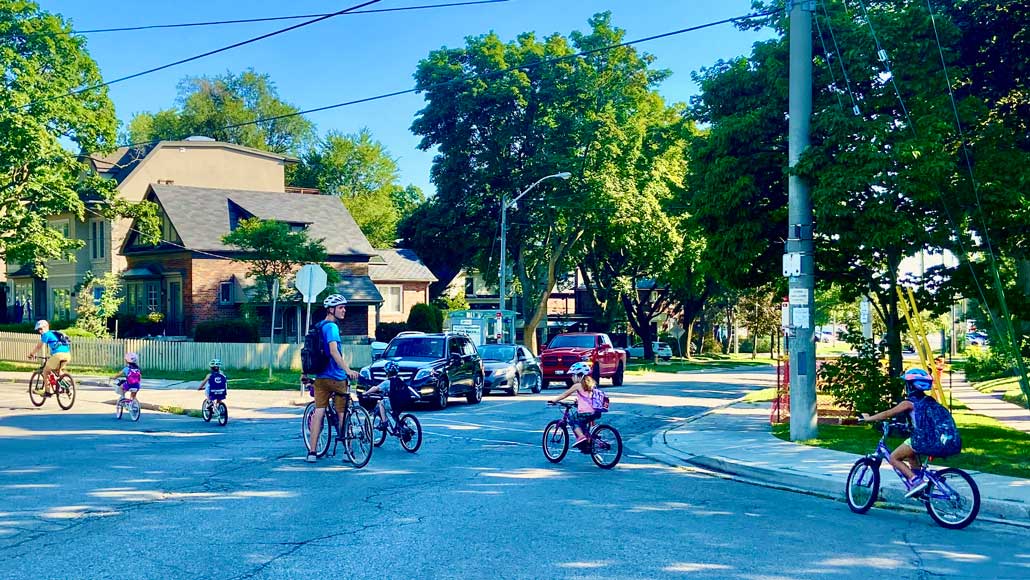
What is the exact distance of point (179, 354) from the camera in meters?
34.3

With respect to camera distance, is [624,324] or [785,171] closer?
[785,171]

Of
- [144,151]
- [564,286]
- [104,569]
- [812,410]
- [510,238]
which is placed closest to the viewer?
[104,569]

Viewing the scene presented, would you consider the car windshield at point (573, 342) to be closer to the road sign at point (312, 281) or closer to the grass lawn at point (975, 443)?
the road sign at point (312, 281)

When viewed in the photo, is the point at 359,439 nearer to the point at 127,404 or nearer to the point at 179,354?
the point at 127,404

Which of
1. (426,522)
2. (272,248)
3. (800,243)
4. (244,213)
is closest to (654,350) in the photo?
(244,213)

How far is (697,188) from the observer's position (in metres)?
18.3

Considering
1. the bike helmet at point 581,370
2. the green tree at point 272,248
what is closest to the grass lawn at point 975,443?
the bike helmet at point 581,370

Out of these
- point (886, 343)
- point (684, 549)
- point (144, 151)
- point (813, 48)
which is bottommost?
point (684, 549)

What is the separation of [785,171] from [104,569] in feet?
38.9

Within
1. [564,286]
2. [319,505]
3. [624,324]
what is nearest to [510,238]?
[564,286]

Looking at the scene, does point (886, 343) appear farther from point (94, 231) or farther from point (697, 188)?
point (94, 231)

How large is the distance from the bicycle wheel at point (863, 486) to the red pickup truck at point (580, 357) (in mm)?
19876

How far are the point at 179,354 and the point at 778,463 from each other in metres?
26.3

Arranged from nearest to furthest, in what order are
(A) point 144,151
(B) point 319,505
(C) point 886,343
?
(B) point 319,505
(C) point 886,343
(A) point 144,151
